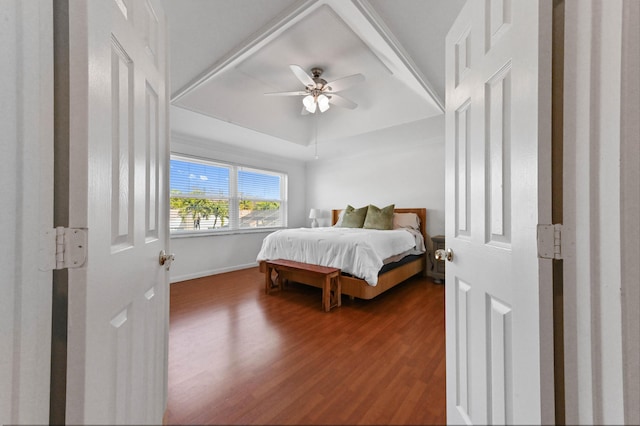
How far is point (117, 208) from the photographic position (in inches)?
27.5

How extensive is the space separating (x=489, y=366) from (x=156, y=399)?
1.33 m

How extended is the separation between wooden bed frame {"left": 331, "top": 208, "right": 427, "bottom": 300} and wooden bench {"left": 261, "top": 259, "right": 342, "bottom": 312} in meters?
0.12

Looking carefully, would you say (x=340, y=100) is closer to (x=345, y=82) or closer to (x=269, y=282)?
(x=345, y=82)

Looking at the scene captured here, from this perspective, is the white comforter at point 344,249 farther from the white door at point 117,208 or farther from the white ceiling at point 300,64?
the white door at point 117,208

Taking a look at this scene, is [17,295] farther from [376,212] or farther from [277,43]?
[376,212]

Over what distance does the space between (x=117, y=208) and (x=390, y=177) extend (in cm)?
425

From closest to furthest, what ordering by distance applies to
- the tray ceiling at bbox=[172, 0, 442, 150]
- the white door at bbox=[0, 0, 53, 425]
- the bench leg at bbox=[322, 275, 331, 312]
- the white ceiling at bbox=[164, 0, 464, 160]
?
1. the white door at bbox=[0, 0, 53, 425]
2. the white ceiling at bbox=[164, 0, 464, 160]
3. the tray ceiling at bbox=[172, 0, 442, 150]
4. the bench leg at bbox=[322, 275, 331, 312]

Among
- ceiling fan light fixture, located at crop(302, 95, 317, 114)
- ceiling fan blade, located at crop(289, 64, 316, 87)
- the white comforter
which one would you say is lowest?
the white comforter

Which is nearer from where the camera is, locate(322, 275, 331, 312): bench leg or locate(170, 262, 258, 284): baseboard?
locate(322, 275, 331, 312): bench leg

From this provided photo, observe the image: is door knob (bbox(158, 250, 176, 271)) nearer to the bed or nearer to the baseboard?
the bed

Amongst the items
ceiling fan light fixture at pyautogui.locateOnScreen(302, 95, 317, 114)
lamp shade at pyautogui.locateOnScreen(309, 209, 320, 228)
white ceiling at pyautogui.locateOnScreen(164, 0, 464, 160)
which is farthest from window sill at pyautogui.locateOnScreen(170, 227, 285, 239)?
ceiling fan light fixture at pyautogui.locateOnScreen(302, 95, 317, 114)

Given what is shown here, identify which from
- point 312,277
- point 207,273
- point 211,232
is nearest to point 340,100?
point 312,277

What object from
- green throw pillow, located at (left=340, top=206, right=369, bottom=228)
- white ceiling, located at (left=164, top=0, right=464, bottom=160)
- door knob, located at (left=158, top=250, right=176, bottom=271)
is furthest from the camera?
green throw pillow, located at (left=340, top=206, right=369, bottom=228)

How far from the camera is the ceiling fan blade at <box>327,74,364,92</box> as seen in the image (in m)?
2.34
